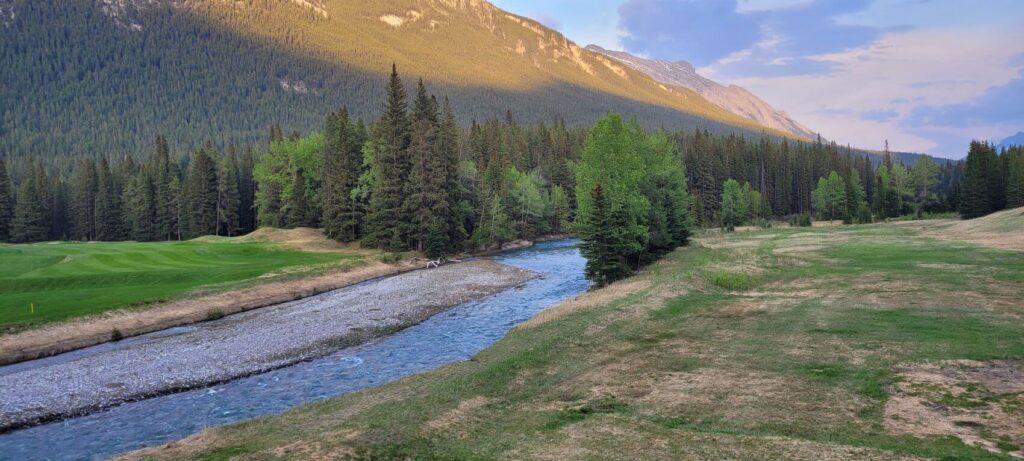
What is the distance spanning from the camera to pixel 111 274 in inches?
1738

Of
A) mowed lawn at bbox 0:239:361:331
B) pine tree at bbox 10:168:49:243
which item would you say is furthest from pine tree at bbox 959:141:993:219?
pine tree at bbox 10:168:49:243

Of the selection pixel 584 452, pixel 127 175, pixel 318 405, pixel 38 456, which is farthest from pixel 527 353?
pixel 127 175

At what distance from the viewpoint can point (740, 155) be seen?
521 feet

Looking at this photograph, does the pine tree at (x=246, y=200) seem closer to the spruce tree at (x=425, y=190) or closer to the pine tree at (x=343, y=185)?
the pine tree at (x=343, y=185)

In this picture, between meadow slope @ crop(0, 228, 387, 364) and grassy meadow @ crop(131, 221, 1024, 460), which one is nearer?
grassy meadow @ crop(131, 221, 1024, 460)

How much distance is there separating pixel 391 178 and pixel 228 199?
49.2 m

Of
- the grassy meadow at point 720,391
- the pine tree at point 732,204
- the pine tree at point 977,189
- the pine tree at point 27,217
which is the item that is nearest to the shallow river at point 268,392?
the grassy meadow at point 720,391

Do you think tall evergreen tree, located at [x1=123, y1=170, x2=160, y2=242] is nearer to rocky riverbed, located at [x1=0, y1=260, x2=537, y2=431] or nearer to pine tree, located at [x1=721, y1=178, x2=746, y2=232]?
rocky riverbed, located at [x1=0, y1=260, x2=537, y2=431]

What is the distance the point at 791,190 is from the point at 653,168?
5387 inches

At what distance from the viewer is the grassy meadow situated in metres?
12.7

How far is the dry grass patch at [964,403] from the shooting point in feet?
39.5

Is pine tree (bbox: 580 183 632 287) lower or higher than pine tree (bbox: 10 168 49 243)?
lower

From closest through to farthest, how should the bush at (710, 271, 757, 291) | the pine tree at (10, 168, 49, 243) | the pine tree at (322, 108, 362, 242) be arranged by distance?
the bush at (710, 271, 757, 291) < the pine tree at (322, 108, 362, 242) < the pine tree at (10, 168, 49, 243)

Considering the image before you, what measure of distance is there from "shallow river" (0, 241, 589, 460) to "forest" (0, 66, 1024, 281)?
15.2m
